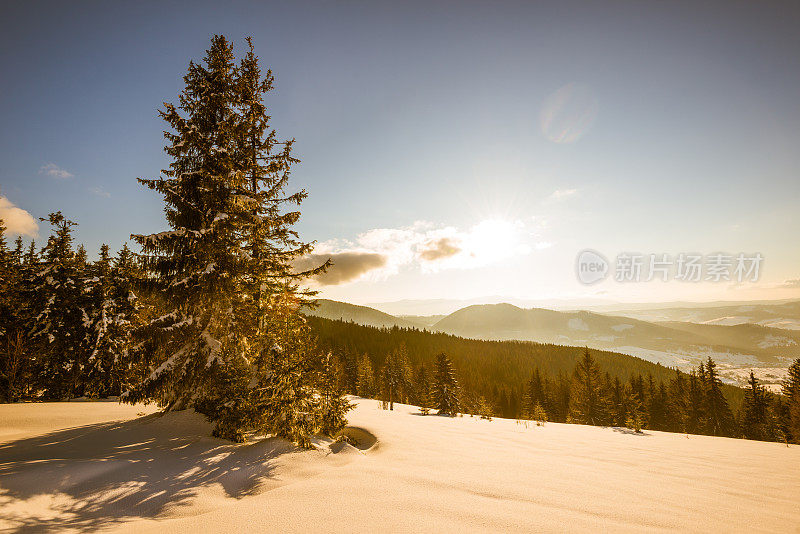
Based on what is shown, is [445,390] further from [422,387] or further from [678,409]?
[678,409]

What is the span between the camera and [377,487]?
4879 mm

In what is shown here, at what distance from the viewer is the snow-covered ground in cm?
399

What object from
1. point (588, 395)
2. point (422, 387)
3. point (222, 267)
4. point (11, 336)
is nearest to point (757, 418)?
point (588, 395)

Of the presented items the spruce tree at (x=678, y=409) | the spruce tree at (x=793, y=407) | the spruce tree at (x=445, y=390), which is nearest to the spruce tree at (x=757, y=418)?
the spruce tree at (x=793, y=407)

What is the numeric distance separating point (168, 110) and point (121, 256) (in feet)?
65.9

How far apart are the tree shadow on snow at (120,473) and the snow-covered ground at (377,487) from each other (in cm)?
3

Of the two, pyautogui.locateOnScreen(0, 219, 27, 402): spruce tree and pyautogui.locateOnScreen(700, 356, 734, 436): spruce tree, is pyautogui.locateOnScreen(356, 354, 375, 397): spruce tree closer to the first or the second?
pyautogui.locateOnScreen(0, 219, 27, 402): spruce tree

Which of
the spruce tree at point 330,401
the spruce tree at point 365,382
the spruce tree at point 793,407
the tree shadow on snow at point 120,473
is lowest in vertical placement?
the spruce tree at point 365,382

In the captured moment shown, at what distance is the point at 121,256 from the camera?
2422cm

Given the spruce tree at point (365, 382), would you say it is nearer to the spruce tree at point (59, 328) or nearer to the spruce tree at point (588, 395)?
the spruce tree at point (588, 395)

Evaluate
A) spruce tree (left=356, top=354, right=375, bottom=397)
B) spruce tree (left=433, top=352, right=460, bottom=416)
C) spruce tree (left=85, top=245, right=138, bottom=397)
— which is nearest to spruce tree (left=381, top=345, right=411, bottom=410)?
spruce tree (left=356, top=354, right=375, bottom=397)

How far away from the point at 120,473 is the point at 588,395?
5381 centimetres

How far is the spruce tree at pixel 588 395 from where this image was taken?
4450 centimetres

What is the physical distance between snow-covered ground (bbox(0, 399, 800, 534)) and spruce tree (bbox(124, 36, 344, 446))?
60.1 inches
